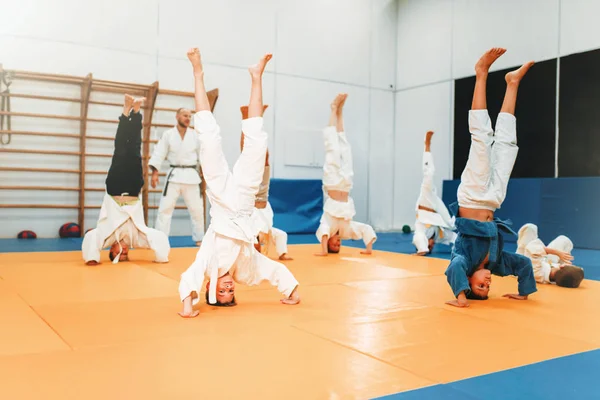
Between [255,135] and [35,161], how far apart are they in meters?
5.37

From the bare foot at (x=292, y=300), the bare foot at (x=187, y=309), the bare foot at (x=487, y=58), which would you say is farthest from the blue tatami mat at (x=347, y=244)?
the bare foot at (x=187, y=309)

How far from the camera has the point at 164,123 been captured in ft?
26.4

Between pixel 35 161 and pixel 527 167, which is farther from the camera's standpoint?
pixel 527 167

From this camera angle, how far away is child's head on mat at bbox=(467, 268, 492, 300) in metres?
3.29

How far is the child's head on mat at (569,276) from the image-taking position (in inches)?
154

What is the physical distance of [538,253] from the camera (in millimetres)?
4035

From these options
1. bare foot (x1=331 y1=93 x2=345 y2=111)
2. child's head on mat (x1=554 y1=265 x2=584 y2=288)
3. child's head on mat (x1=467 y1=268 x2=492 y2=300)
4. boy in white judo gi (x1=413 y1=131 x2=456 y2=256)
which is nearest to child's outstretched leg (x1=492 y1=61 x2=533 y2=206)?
child's head on mat (x1=467 y1=268 x2=492 y2=300)

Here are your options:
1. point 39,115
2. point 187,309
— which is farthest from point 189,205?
point 187,309

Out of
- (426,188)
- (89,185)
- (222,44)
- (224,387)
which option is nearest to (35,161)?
(89,185)

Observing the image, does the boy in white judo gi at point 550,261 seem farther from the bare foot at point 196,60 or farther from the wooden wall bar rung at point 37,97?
the wooden wall bar rung at point 37,97

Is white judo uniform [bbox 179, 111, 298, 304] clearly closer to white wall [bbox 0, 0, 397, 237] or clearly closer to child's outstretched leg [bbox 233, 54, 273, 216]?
child's outstretched leg [bbox 233, 54, 273, 216]

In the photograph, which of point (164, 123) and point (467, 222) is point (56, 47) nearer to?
point (164, 123)

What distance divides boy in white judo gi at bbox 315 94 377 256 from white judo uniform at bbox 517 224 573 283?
1.76 m

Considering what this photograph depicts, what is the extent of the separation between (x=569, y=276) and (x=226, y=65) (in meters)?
6.34
